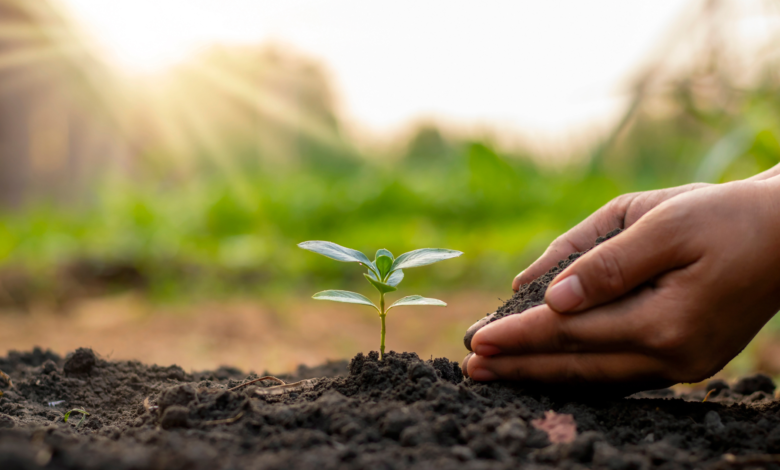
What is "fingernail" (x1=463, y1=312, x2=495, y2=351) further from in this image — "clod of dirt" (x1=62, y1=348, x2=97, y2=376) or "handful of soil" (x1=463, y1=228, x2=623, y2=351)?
"clod of dirt" (x1=62, y1=348, x2=97, y2=376)

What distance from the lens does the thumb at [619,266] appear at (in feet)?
3.07

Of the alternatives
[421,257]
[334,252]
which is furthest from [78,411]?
[421,257]

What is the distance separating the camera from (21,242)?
513cm

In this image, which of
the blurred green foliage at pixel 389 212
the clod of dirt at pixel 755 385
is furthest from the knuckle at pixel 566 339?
the blurred green foliage at pixel 389 212

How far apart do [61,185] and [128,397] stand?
8217 millimetres

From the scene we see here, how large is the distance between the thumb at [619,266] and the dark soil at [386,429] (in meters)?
0.23

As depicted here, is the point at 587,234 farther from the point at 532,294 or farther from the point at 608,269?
the point at 608,269

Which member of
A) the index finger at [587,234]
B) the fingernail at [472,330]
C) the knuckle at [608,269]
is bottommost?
the fingernail at [472,330]

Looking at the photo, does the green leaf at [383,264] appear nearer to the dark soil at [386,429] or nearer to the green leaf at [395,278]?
the green leaf at [395,278]

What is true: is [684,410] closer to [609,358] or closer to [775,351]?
[609,358]

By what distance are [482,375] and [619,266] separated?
39cm

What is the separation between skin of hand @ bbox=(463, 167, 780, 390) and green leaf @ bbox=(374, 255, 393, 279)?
9.7 inches

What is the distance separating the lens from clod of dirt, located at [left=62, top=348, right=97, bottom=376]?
55.2 inches

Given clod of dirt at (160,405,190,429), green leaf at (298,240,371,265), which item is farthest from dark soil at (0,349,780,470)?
green leaf at (298,240,371,265)
